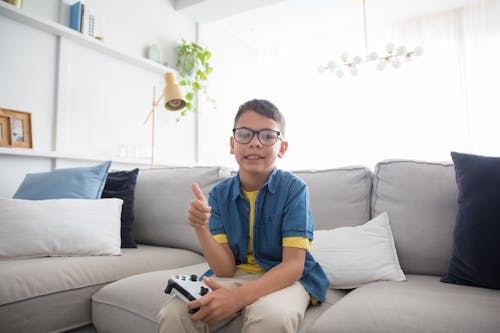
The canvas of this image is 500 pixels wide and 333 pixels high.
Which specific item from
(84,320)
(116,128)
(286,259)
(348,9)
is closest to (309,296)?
(286,259)

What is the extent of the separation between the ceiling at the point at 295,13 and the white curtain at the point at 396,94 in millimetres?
243

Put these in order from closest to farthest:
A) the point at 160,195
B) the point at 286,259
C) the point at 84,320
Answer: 1. the point at 286,259
2. the point at 84,320
3. the point at 160,195

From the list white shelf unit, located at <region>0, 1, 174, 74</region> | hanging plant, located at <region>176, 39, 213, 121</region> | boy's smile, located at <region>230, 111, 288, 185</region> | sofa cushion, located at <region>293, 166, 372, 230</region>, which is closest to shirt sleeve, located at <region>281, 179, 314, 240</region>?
boy's smile, located at <region>230, 111, 288, 185</region>

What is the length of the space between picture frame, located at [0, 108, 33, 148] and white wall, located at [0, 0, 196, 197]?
0.20 feet

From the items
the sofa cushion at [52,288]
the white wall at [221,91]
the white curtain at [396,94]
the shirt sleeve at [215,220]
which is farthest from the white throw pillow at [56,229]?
the white curtain at [396,94]

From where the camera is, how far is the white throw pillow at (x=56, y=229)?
144 centimetres

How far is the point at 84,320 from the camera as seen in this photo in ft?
4.34

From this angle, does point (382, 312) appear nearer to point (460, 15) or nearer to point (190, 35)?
point (190, 35)

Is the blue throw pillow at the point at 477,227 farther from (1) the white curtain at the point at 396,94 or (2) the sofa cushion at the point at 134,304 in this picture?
(1) the white curtain at the point at 396,94

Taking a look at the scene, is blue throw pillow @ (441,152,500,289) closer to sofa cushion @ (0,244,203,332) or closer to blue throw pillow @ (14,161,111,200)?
sofa cushion @ (0,244,203,332)

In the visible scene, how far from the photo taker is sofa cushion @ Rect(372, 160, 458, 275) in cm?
134

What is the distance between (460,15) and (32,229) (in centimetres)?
531

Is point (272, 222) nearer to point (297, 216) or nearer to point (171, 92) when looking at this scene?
point (297, 216)

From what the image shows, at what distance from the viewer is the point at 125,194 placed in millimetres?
1924
